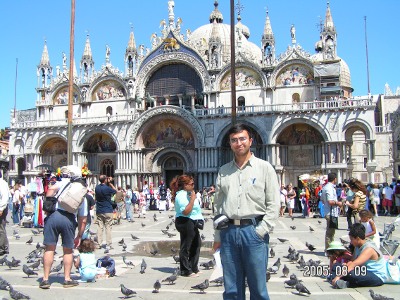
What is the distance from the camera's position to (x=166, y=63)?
3938cm

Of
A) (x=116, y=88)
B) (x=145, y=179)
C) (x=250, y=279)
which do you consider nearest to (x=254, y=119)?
(x=145, y=179)

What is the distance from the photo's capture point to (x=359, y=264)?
760 cm

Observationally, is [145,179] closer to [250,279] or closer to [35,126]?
[35,126]

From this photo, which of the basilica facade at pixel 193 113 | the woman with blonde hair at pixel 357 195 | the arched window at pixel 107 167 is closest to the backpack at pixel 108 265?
the woman with blonde hair at pixel 357 195

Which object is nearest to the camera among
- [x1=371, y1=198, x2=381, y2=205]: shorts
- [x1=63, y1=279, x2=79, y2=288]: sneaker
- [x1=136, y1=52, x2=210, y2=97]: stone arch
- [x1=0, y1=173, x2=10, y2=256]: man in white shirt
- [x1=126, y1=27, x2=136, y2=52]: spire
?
[x1=63, y1=279, x2=79, y2=288]: sneaker

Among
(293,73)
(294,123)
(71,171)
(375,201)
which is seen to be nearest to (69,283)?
(71,171)

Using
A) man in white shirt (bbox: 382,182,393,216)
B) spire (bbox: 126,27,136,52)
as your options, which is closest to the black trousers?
man in white shirt (bbox: 382,182,393,216)

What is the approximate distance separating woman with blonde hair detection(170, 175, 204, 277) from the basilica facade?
2545cm

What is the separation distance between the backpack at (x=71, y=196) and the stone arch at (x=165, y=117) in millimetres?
28088

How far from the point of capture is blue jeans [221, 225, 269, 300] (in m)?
4.86

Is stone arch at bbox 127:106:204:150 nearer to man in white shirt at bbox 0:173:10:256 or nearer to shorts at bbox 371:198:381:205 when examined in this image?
shorts at bbox 371:198:381:205

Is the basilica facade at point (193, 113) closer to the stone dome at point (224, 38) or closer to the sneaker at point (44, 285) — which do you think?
the stone dome at point (224, 38)

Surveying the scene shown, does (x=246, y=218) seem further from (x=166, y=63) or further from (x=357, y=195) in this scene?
(x=166, y=63)

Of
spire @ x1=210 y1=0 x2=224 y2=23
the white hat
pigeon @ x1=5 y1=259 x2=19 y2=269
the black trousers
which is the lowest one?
pigeon @ x1=5 y1=259 x2=19 y2=269
